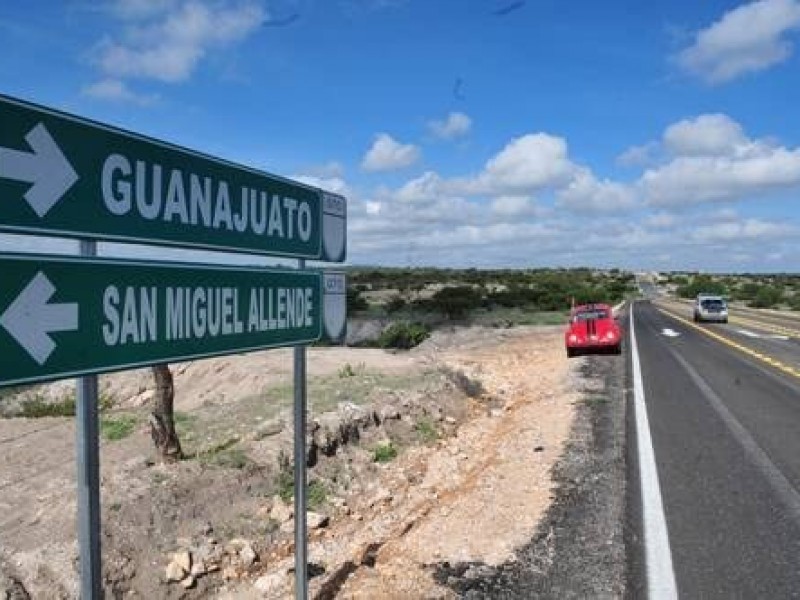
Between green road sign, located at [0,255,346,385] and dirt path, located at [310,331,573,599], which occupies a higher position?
green road sign, located at [0,255,346,385]

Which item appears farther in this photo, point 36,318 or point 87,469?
point 87,469

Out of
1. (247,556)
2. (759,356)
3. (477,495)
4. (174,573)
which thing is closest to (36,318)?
(174,573)

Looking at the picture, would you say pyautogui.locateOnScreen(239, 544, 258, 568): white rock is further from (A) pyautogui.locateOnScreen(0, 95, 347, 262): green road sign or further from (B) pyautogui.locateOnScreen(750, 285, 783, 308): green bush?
(B) pyautogui.locateOnScreen(750, 285, 783, 308): green bush

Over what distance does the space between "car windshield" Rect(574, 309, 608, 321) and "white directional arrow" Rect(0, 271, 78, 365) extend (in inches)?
890

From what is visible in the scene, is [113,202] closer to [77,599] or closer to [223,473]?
[77,599]

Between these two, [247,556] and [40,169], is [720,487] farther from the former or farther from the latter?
[40,169]

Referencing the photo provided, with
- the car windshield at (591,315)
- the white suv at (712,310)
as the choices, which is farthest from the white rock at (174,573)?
the white suv at (712,310)

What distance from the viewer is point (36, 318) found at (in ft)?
9.25

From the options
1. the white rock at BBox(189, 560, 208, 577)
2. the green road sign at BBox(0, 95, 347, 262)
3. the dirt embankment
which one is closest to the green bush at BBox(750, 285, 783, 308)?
the dirt embankment

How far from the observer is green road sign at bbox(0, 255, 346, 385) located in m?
2.78

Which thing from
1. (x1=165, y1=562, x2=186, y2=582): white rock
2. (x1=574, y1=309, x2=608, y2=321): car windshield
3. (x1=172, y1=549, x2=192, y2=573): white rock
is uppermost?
(x1=574, y1=309, x2=608, y2=321): car windshield

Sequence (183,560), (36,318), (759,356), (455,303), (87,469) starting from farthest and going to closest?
1. (455,303)
2. (759,356)
3. (183,560)
4. (87,469)
5. (36,318)

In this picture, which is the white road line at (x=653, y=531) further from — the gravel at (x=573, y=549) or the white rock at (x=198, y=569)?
the white rock at (x=198, y=569)

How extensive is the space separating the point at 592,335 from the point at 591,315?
0.78 m
